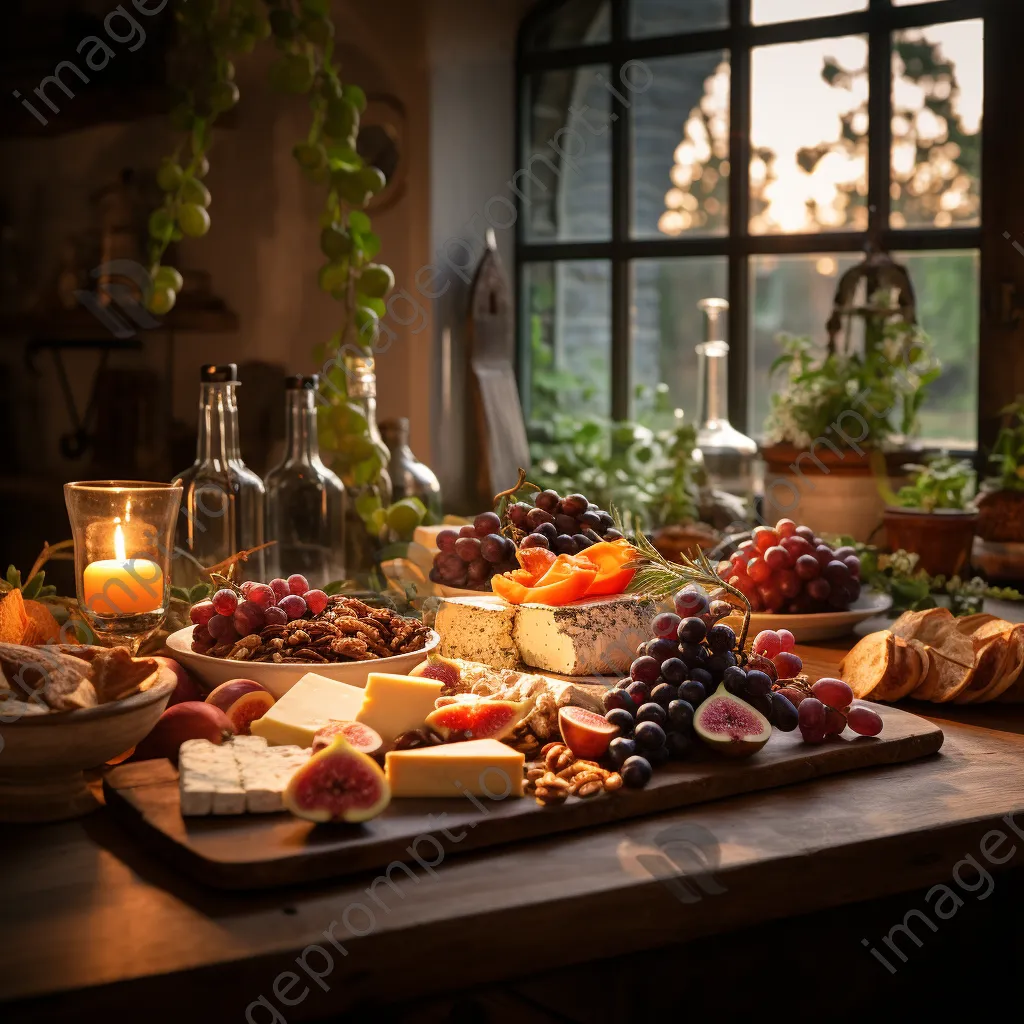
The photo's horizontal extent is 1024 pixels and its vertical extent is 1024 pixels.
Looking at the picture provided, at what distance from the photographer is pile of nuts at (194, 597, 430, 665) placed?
55.1 inches

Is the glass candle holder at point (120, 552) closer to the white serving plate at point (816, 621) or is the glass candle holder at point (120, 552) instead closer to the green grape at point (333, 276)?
the white serving plate at point (816, 621)

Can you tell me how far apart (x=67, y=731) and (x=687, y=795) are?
565mm

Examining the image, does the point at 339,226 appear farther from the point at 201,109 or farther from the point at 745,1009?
the point at 745,1009

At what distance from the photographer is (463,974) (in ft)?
3.14

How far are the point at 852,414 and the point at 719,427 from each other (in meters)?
0.54

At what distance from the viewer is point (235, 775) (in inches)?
44.5

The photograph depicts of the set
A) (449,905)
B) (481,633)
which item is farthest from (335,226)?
(449,905)

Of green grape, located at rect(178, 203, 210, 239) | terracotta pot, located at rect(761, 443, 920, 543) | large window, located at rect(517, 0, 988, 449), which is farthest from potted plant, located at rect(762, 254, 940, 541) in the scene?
green grape, located at rect(178, 203, 210, 239)

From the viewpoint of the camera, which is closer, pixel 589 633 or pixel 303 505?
pixel 589 633

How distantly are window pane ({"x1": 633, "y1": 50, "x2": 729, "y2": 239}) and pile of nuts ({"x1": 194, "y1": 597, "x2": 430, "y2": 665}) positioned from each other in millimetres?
2165

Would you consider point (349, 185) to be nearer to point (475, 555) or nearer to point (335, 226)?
point (335, 226)

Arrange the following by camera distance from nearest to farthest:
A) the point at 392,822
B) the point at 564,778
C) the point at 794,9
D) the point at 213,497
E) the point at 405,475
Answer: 1. the point at 392,822
2. the point at 564,778
3. the point at 213,497
4. the point at 405,475
5. the point at 794,9

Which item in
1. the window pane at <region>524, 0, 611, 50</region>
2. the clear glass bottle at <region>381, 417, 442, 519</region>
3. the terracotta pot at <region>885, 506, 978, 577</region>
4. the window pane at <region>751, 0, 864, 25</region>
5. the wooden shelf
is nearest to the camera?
the terracotta pot at <region>885, 506, 978, 577</region>

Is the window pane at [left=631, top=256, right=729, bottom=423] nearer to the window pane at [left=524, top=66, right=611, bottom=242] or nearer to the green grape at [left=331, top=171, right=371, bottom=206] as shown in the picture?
the window pane at [left=524, top=66, right=611, bottom=242]
